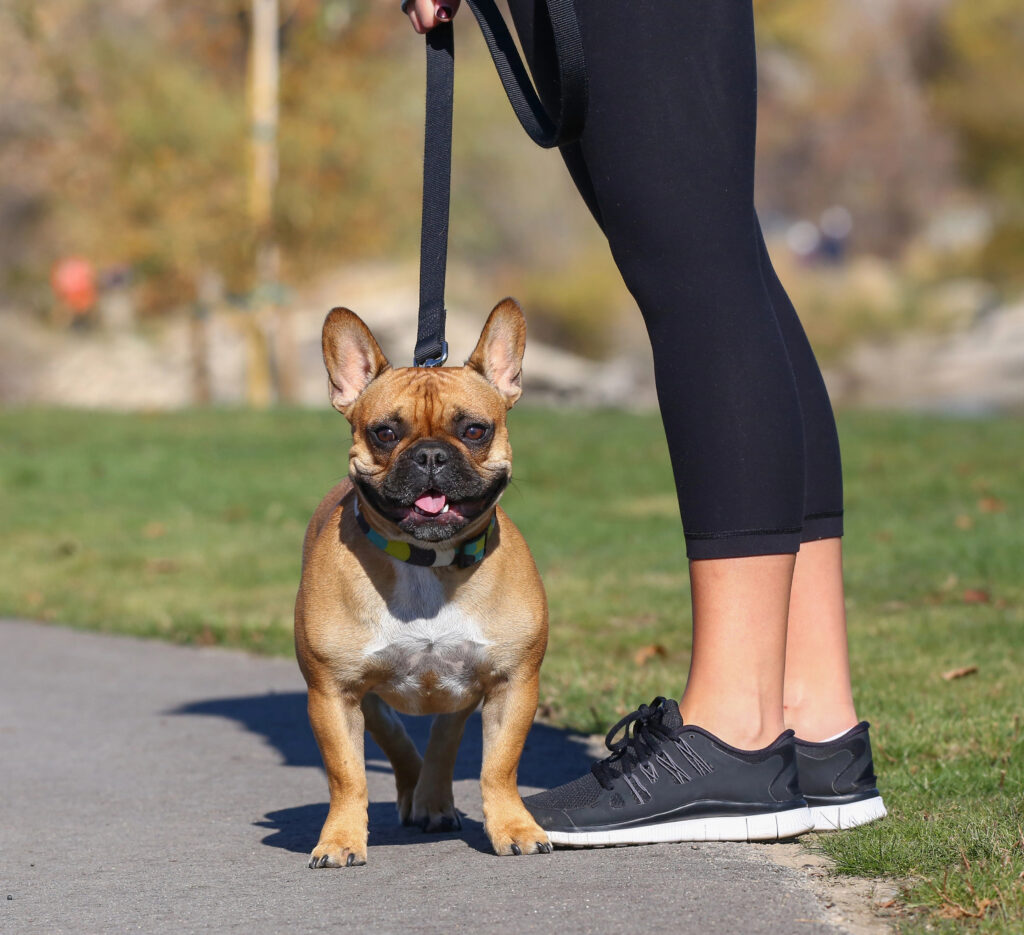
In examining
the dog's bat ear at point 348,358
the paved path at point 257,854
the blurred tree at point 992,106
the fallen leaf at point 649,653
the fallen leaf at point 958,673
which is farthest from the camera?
the blurred tree at point 992,106

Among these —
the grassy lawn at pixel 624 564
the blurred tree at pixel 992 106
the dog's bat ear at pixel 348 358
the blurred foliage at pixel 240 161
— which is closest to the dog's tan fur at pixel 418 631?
the dog's bat ear at pixel 348 358

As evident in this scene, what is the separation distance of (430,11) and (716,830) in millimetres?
1679

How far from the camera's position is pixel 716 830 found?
267 centimetres

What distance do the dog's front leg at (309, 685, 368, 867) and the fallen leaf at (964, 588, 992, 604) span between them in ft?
12.0

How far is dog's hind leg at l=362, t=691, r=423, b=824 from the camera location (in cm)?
327

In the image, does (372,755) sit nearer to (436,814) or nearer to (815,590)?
(436,814)

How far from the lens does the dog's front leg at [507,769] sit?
8.96 ft

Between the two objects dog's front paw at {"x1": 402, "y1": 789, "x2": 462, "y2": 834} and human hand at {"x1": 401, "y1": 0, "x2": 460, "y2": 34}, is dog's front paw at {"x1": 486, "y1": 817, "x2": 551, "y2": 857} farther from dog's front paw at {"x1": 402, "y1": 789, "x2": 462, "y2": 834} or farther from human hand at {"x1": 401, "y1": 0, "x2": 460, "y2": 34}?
human hand at {"x1": 401, "y1": 0, "x2": 460, "y2": 34}

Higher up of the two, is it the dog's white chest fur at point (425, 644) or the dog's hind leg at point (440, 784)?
the dog's white chest fur at point (425, 644)

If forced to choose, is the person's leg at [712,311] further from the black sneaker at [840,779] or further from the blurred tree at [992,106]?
the blurred tree at [992,106]

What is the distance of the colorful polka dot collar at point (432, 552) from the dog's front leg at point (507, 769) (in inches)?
10.0

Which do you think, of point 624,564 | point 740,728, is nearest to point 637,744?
point 740,728

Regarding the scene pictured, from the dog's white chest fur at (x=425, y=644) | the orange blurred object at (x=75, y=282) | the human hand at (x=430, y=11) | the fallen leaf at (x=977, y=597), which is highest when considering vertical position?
the orange blurred object at (x=75, y=282)

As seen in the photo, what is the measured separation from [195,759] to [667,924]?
6.34 ft
